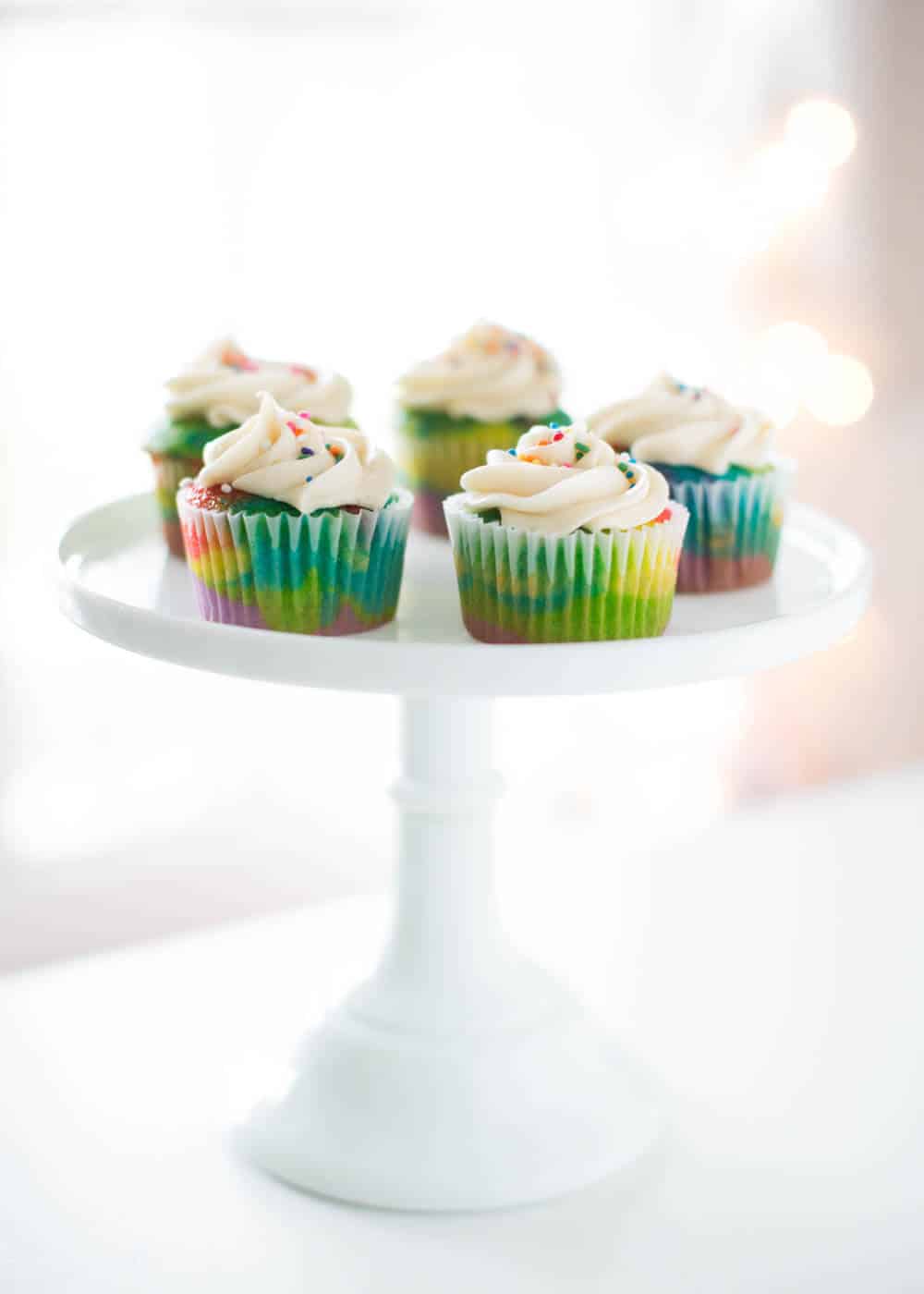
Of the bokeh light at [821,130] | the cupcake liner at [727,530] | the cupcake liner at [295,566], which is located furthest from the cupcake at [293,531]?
the bokeh light at [821,130]

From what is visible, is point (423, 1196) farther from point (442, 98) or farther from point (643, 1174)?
point (442, 98)

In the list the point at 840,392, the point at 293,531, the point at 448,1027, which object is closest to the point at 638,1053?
the point at 448,1027

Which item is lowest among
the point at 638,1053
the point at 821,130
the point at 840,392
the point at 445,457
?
the point at 638,1053

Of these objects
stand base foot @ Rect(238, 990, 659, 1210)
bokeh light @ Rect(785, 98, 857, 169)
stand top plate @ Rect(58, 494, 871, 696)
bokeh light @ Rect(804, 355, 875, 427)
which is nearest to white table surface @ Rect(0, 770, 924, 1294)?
stand base foot @ Rect(238, 990, 659, 1210)

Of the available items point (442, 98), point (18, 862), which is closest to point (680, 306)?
point (442, 98)

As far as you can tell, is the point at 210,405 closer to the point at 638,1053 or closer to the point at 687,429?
the point at 687,429

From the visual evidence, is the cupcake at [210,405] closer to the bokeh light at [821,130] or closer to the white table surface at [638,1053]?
the white table surface at [638,1053]
